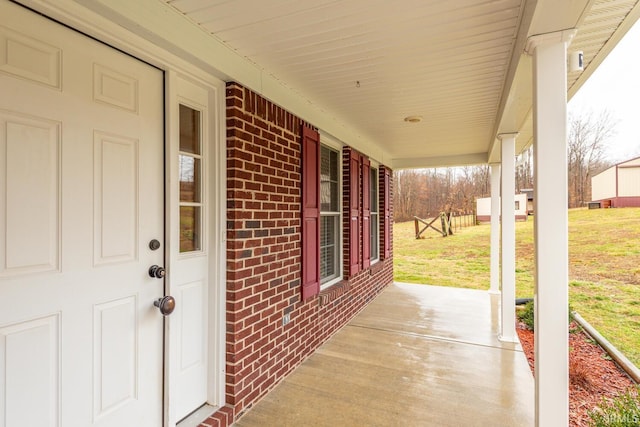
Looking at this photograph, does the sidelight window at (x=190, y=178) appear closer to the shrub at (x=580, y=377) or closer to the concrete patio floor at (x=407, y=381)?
the concrete patio floor at (x=407, y=381)

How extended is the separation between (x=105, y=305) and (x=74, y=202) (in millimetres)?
517

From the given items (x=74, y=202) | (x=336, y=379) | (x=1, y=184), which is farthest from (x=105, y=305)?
(x=336, y=379)

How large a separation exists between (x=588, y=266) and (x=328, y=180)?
608cm

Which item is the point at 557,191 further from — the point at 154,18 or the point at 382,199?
the point at 382,199

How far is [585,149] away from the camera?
6922mm

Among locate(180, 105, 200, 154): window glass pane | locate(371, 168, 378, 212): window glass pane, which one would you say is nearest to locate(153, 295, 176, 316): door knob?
locate(180, 105, 200, 154): window glass pane

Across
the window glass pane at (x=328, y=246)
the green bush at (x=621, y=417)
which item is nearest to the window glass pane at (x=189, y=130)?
the window glass pane at (x=328, y=246)

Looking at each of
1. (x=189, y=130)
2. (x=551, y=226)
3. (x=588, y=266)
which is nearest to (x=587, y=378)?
(x=551, y=226)

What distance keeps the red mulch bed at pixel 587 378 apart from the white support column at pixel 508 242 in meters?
0.30

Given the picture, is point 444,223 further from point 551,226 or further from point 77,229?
point 77,229

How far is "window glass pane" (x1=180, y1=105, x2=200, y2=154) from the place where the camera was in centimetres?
203

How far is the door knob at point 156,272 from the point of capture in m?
1.78

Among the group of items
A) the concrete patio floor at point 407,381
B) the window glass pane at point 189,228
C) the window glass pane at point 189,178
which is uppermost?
the window glass pane at point 189,178

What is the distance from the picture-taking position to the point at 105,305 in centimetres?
155
